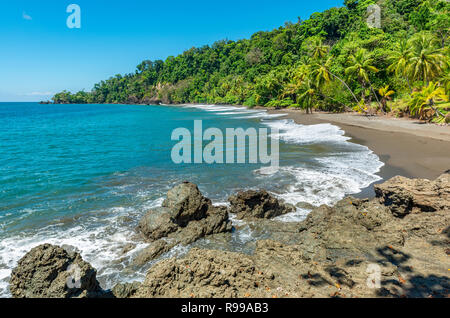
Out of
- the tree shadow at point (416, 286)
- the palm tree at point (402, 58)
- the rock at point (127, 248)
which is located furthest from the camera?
the palm tree at point (402, 58)

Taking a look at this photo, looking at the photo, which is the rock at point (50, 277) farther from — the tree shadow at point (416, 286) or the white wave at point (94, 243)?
the tree shadow at point (416, 286)

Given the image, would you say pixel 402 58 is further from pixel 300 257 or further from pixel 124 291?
pixel 124 291

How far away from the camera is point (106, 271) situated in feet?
23.1

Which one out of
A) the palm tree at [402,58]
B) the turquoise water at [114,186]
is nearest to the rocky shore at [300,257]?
the turquoise water at [114,186]

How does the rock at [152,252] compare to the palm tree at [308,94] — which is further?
the palm tree at [308,94]

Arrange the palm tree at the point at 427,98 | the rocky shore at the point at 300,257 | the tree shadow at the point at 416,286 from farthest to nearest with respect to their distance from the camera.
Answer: the palm tree at the point at 427,98 < the rocky shore at the point at 300,257 < the tree shadow at the point at 416,286

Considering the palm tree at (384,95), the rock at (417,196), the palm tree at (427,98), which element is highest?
the palm tree at (384,95)

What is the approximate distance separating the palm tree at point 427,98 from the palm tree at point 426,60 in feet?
12.2

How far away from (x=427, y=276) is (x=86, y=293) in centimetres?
645

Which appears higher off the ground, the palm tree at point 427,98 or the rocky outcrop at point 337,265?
the palm tree at point 427,98

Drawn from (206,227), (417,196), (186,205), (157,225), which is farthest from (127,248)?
(417,196)

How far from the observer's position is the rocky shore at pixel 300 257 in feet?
15.5

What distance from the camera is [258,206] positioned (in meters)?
9.81
